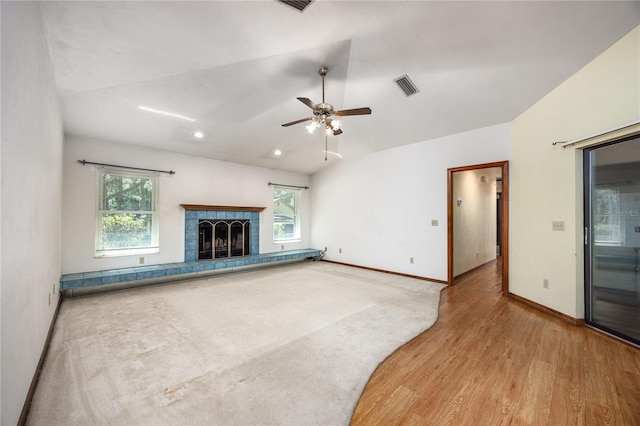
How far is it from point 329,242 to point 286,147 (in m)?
2.85

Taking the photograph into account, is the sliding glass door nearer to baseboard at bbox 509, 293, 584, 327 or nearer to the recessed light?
baseboard at bbox 509, 293, 584, 327

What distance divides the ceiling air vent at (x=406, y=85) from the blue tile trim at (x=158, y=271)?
429 centimetres

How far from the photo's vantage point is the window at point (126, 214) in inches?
171

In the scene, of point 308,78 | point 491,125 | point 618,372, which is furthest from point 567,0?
point 618,372

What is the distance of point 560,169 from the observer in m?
3.10

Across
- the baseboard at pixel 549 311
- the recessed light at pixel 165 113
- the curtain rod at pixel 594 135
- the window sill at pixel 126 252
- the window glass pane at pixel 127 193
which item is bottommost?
the baseboard at pixel 549 311

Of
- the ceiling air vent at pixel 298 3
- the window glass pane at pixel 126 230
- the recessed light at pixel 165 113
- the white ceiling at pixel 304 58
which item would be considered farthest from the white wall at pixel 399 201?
the window glass pane at pixel 126 230

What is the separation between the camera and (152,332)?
8.70ft

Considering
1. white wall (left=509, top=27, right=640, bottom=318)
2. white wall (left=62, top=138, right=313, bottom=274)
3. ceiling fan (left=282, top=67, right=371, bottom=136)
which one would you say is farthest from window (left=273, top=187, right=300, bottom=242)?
white wall (left=509, top=27, right=640, bottom=318)

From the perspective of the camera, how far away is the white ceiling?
7.23ft

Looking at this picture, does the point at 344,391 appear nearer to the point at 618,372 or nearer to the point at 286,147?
the point at 618,372

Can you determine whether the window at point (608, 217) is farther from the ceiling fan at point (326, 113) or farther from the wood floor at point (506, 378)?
the ceiling fan at point (326, 113)

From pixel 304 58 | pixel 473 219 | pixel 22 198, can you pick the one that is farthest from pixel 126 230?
pixel 473 219

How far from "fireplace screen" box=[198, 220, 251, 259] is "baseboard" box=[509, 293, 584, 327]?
17.2ft
